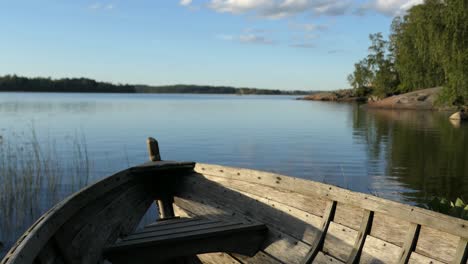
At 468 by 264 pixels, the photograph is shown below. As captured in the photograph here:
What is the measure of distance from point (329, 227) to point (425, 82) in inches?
2007

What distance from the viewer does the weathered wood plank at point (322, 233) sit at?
14.9 ft

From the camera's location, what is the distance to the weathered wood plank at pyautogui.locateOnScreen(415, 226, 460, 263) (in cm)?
342

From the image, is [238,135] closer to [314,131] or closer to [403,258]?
[314,131]

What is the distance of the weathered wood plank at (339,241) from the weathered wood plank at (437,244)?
0.72m

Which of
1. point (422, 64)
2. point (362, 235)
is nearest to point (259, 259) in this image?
point (362, 235)

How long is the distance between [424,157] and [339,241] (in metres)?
15.0

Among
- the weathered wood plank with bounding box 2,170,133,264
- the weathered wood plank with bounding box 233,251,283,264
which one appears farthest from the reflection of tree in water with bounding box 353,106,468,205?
the weathered wood plank with bounding box 2,170,133,264

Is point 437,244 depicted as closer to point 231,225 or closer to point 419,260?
point 419,260

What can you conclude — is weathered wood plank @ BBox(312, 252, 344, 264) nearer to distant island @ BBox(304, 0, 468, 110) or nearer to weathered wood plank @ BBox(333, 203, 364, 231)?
weathered wood plank @ BBox(333, 203, 364, 231)

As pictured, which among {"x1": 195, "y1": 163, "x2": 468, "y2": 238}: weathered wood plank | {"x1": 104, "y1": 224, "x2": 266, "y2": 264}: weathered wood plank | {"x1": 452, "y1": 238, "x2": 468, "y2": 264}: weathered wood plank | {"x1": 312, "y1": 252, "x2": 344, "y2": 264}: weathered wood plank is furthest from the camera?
{"x1": 104, "y1": 224, "x2": 266, "y2": 264}: weathered wood plank

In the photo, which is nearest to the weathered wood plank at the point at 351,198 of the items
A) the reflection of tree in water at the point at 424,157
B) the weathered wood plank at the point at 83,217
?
the weathered wood plank at the point at 83,217

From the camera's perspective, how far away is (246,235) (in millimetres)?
5055

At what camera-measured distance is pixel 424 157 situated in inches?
711

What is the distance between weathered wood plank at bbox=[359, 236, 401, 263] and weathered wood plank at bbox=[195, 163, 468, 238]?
0.27m
